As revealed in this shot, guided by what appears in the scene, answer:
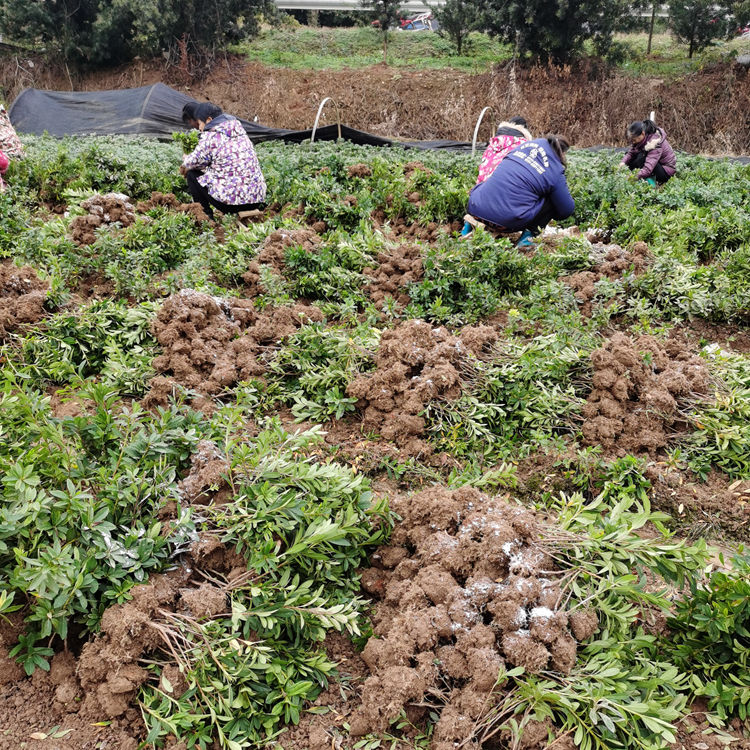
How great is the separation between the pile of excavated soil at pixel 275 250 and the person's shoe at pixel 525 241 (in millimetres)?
2054

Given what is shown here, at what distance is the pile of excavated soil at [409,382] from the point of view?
12.0 feet

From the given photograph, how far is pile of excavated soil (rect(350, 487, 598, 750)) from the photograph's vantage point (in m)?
2.11

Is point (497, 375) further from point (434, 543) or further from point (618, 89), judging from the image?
point (618, 89)

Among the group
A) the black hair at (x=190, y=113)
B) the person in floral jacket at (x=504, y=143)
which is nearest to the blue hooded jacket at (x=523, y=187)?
the person in floral jacket at (x=504, y=143)

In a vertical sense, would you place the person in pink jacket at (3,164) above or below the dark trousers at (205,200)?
above

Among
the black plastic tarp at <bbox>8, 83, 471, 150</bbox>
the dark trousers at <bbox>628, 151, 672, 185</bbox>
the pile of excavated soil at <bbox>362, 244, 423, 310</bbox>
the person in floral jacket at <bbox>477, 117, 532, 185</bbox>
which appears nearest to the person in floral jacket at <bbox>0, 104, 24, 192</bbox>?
the black plastic tarp at <bbox>8, 83, 471, 150</bbox>

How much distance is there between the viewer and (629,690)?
208 cm

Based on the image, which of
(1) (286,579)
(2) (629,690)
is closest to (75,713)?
(1) (286,579)

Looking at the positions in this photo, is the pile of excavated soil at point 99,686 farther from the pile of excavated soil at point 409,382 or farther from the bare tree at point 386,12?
the bare tree at point 386,12

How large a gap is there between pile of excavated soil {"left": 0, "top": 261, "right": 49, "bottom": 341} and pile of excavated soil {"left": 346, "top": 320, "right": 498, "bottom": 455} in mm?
2501

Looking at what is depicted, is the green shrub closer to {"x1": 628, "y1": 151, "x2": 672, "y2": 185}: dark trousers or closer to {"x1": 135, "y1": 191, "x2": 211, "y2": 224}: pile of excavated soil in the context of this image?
{"x1": 135, "y1": 191, "x2": 211, "y2": 224}: pile of excavated soil

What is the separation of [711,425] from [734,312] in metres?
1.84

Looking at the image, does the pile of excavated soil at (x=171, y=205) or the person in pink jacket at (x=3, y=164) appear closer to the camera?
the pile of excavated soil at (x=171, y=205)

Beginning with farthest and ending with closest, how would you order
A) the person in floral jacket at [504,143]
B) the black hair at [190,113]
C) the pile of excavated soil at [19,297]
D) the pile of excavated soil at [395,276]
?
1. the black hair at [190,113]
2. the person in floral jacket at [504,143]
3. the pile of excavated soil at [395,276]
4. the pile of excavated soil at [19,297]
